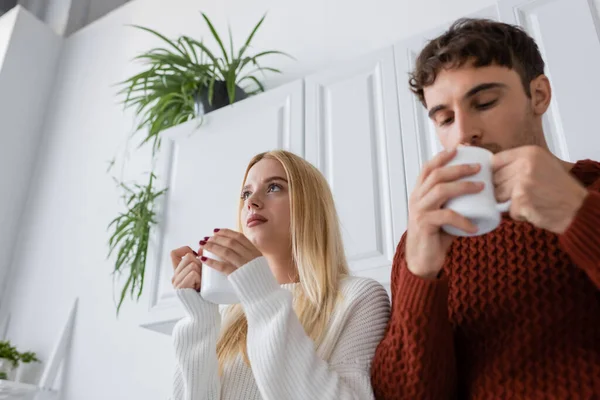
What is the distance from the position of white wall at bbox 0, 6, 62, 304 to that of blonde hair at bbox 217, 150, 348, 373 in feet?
6.83

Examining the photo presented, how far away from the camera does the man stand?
1.73 feet

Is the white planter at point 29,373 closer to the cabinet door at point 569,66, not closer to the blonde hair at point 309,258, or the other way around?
the blonde hair at point 309,258

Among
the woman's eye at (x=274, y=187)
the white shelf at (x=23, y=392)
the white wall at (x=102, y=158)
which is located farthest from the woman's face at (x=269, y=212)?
the white shelf at (x=23, y=392)

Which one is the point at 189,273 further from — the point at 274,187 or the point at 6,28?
the point at 6,28

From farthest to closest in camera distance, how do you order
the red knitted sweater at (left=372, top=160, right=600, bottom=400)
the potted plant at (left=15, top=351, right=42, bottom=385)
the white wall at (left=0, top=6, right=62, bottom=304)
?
the white wall at (left=0, top=6, right=62, bottom=304) < the potted plant at (left=15, top=351, right=42, bottom=385) < the red knitted sweater at (left=372, top=160, right=600, bottom=400)

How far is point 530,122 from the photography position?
0.73 m

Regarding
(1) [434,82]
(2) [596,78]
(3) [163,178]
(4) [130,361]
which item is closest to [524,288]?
(1) [434,82]

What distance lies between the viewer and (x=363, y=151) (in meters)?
1.48

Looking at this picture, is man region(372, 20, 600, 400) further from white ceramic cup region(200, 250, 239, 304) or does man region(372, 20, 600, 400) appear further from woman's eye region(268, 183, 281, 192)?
woman's eye region(268, 183, 281, 192)

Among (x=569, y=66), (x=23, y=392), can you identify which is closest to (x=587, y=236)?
(x=569, y=66)

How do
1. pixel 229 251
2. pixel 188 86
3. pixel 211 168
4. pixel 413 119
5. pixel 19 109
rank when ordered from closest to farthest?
pixel 229 251 → pixel 413 119 → pixel 211 168 → pixel 188 86 → pixel 19 109

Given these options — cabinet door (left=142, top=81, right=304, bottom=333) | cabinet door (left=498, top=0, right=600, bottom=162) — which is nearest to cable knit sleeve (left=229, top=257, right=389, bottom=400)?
cabinet door (left=498, top=0, right=600, bottom=162)

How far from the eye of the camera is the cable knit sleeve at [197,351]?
863 mm

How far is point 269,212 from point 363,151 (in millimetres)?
540
